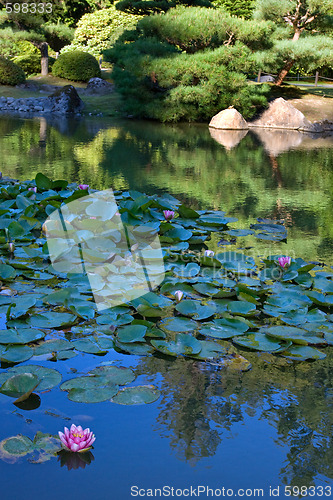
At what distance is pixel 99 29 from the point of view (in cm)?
1934

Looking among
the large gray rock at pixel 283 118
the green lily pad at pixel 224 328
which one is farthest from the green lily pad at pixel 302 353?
the large gray rock at pixel 283 118

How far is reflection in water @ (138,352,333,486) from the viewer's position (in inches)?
51.2

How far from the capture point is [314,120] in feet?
40.4

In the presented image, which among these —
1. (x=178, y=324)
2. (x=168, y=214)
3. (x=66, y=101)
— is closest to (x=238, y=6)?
(x=66, y=101)

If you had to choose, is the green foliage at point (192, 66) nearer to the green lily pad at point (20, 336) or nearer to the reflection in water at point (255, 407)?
the green lily pad at point (20, 336)

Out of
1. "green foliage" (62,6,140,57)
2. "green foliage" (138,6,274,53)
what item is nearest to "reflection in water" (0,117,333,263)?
"green foliage" (138,6,274,53)

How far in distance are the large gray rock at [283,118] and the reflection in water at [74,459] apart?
11.6 meters

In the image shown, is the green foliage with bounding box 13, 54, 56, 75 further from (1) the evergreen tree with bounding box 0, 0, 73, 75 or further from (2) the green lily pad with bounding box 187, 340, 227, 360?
(2) the green lily pad with bounding box 187, 340, 227, 360

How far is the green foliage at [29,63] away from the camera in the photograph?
56.3 ft

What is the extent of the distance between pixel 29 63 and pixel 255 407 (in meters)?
17.9

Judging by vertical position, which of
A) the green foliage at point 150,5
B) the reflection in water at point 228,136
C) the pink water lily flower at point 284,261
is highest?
the green foliage at point 150,5

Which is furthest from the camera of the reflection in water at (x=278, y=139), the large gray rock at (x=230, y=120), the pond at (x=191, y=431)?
the large gray rock at (x=230, y=120)

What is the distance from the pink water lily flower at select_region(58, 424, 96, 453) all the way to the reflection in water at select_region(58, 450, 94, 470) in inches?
1.0

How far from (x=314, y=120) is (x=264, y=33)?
7.96ft
